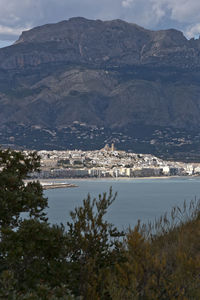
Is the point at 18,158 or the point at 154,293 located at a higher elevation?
the point at 18,158

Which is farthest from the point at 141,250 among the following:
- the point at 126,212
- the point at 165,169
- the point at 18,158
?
the point at 165,169

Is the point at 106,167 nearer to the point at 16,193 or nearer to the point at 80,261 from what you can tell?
the point at 16,193

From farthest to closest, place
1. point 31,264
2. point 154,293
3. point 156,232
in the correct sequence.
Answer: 1. point 156,232
2. point 31,264
3. point 154,293

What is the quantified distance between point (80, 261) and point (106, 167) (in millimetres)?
172966

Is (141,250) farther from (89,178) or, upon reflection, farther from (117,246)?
(89,178)

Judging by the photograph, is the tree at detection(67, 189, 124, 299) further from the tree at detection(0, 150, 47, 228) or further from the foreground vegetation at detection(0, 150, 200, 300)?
the tree at detection(0, 150, 47, 228)

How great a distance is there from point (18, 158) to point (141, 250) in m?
2.36

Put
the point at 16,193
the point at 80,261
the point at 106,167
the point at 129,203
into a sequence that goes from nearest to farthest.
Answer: the point at 80,261, the point at 16,193, the point at 129,203, the point at 106,167

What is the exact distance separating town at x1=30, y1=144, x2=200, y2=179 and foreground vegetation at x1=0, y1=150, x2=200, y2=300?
148084 millimetres

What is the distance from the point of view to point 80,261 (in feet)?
16.0

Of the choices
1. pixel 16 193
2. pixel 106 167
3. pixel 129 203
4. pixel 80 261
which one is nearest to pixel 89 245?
pixel 80 261

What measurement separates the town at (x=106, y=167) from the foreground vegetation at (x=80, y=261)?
486ft

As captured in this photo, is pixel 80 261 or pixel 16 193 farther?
pixel 16 193

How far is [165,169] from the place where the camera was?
17350 centimetres
